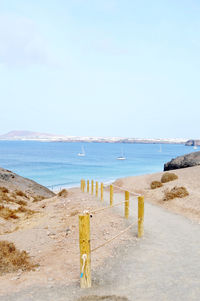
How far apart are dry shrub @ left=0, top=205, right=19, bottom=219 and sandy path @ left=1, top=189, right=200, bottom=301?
9.91 meters

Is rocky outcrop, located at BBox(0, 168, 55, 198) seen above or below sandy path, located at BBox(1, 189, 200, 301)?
below

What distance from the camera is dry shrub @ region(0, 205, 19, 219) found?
56.0ft

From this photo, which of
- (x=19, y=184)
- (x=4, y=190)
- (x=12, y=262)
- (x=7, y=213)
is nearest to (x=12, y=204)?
(x=7, y=213)

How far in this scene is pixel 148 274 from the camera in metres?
6.75

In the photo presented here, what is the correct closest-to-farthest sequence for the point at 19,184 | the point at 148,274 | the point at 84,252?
the point at 84,252, the point at 148,274, the point at 19,184

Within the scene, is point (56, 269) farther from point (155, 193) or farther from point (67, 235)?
point (155, 193)

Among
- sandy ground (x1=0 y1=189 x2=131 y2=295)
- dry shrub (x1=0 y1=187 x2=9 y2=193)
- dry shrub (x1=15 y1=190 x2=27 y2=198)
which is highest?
sandy ground (x1=0 y1=189 x2=131 y2=295)

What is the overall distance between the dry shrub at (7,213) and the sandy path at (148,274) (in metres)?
9.91

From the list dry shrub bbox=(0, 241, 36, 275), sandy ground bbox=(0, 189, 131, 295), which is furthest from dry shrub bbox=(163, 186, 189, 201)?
dry shrub bbox=(0, 241, 36, 275)

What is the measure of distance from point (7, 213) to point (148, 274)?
13.1m

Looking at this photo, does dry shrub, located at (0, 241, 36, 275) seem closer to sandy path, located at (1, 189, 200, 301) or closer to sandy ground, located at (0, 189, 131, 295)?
sandy ground, located at (0, 189, 131, 295)

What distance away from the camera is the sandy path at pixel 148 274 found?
18.8 feet

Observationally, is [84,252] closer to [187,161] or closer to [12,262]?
[12,262]

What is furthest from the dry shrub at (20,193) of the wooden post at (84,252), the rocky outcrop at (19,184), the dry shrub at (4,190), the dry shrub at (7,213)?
the wooden post at (84,252)
